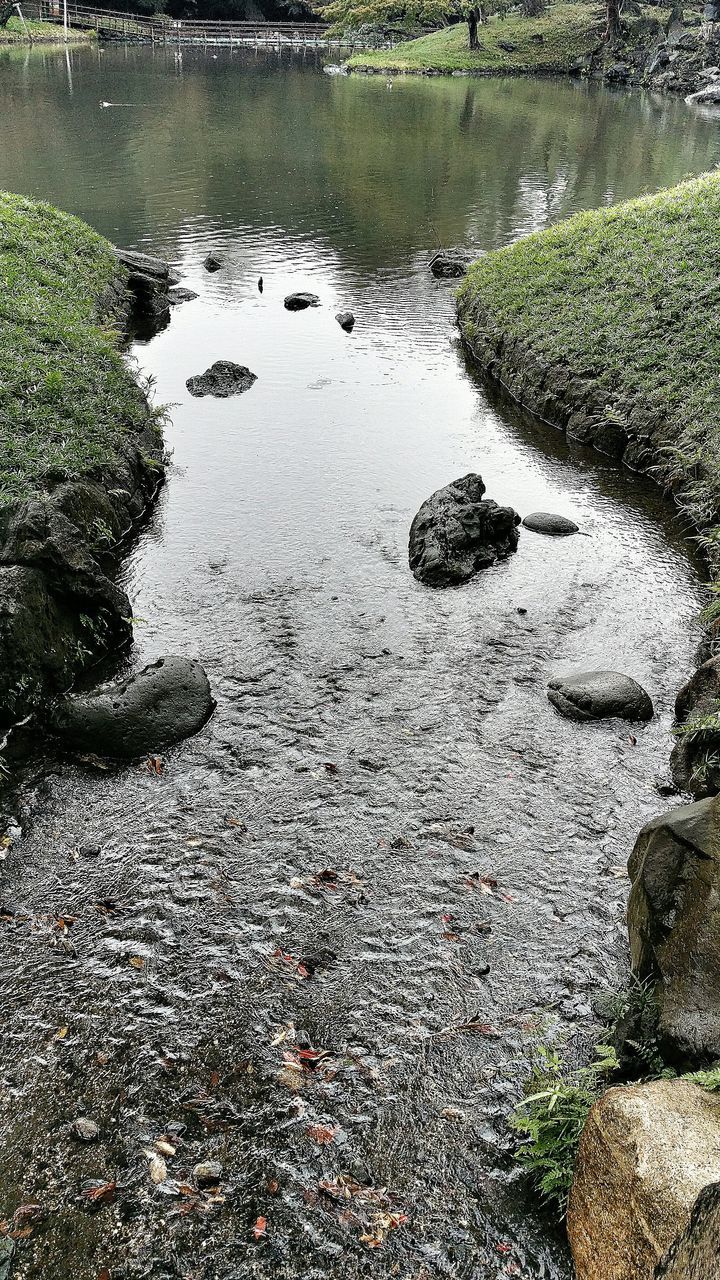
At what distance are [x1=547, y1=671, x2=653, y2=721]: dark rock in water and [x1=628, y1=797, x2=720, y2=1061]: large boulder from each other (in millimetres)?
3255

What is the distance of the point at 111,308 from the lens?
21.0m

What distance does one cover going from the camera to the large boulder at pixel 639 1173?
14.8ft

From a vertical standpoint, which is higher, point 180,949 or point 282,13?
point 282,13

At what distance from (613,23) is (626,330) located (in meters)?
89.6

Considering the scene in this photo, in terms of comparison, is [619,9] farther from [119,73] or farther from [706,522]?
[706,522]

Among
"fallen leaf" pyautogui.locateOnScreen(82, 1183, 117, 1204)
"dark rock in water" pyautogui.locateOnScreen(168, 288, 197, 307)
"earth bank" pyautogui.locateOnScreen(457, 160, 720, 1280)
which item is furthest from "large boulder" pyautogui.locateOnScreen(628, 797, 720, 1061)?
"dark rock in water" pyautogui.locateOnScreen(168, 288, 197, 307)

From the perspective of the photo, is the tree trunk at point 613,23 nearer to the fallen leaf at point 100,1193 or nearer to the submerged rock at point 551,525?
the submerged rock at point 551,525

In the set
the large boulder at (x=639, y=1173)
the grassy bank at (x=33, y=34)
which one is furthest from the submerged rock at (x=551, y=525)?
the grassy bank at (x=33, y=34)

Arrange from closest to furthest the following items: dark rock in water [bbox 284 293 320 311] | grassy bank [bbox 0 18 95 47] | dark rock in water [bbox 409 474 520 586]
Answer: dark rock in water [bbox 409 474 520 586] → dark rock in water [bbox 284 293 320 311] → grassy bank [bbox 0 18 95 47]

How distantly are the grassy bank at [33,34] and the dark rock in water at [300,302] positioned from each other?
85.6 metres

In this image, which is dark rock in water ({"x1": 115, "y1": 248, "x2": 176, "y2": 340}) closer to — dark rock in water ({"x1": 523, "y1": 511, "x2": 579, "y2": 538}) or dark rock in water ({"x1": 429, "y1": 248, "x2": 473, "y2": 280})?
dark rock in water ({"x1": 429, "y1": 248, "x2": 473, "y2": 280})

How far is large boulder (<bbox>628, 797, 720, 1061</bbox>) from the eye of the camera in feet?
19.3

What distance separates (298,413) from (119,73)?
76.4 m

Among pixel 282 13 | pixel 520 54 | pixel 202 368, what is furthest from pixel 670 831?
pixel 282 13
